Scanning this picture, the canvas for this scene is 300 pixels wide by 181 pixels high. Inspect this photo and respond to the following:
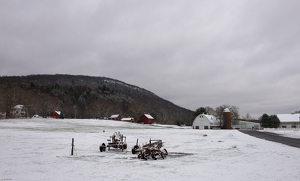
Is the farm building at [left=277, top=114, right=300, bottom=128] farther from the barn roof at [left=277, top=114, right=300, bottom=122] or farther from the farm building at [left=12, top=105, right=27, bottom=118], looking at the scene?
the farm building at [left=12, top=105, right=27, bottom=118]

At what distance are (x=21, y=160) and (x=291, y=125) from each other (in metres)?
111

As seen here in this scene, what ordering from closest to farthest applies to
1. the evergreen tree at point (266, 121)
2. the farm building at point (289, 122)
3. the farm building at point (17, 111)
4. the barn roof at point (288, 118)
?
the farm building at point (17, 111) → the evergreen tree at point (266, 121) → the farm building at point (289, 122) → the barn roof at point (288, 118)

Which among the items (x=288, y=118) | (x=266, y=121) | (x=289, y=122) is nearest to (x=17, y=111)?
(x=266, y=121)

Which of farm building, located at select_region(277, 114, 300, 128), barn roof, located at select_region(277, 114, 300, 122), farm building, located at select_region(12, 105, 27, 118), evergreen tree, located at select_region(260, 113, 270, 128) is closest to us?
farm building, located at select_region(12, 105, 27, 118)

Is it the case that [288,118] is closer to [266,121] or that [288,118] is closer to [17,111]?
[266,121]

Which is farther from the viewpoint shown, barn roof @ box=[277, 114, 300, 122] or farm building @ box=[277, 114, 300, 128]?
barn roof @ box=[277, 114, 300, 122]

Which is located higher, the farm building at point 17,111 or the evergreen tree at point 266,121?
the farm building at point 17,111

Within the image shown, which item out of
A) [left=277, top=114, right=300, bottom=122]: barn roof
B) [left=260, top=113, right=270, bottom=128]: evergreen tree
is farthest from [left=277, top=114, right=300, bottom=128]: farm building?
[left=260, top=113, right=270, bottom=128]: evergreen tree

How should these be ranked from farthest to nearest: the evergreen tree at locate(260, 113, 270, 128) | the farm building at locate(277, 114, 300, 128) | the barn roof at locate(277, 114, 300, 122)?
1. the barn roof at locate(277, 114, 300, 122)
2. the farm building at locate(277, 114, 300, 128)
3. the evergreen tree at locate(260, 113, 270, 128)

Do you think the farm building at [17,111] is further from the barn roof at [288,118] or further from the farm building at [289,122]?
Result: the barn roof at [288,118]

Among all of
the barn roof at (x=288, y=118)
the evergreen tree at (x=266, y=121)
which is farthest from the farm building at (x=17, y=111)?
the barn roof at (x=288, y=118)

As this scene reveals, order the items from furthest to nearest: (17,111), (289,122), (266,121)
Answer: (289,122), (266,121), (17,111)

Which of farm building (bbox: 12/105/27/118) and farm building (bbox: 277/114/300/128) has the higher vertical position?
farm building (bbox: 12/105/27/118)

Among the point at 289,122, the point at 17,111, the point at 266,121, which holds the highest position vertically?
the point at 17,111
